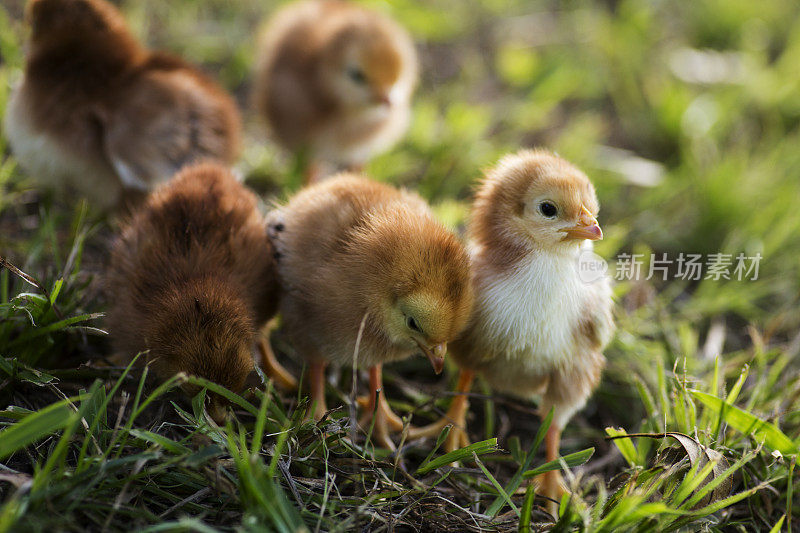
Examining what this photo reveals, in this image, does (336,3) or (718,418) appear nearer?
(718,418)

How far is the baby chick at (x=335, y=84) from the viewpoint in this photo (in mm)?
3471

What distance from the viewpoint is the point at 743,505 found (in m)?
2.28

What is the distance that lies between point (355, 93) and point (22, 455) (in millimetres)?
2333

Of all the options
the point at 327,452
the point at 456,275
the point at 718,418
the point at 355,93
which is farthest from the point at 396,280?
the point at 355,93

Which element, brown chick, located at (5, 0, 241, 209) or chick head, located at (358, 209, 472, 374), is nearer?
chick head, located at (358, 209, 472, 374)

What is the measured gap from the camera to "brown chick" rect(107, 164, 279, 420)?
6.41 feet

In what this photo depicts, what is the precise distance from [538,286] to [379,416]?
2.53 ft

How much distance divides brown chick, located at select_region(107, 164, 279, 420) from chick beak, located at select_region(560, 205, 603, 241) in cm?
106

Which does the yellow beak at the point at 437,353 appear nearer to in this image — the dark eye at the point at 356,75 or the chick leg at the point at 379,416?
the chick leg at the point at 379,416

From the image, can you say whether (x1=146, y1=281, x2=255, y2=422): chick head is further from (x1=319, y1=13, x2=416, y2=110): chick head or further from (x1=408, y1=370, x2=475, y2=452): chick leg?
(x1=319, y1=13, x2=416, y2=110): chick head

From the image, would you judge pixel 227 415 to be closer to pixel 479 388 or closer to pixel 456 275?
pixel 456 275

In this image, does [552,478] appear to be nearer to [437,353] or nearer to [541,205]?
[437,353]

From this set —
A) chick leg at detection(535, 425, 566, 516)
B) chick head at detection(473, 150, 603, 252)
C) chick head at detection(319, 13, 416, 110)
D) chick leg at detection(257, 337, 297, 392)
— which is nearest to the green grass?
chick leg at detection(535, 425, 566, 516)

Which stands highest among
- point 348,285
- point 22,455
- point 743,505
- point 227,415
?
point 348,285
